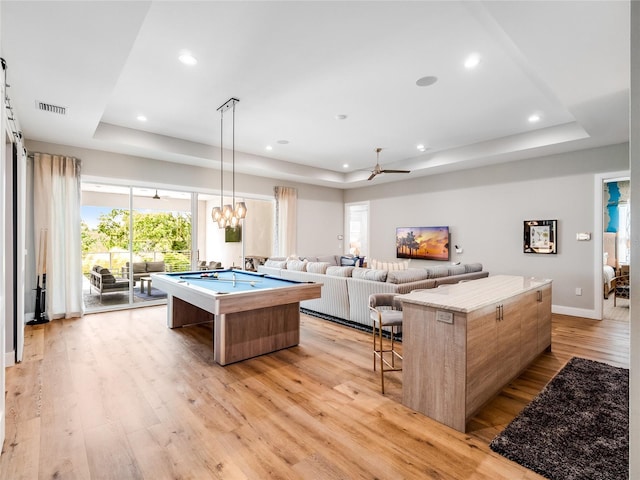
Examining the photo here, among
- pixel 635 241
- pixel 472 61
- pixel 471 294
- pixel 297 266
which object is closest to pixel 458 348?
pixel 471 294

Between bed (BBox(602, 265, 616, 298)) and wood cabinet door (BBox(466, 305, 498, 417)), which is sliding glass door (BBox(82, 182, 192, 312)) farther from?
bed (BBox(602, 265, 616, 298))

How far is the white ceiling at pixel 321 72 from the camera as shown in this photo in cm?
246

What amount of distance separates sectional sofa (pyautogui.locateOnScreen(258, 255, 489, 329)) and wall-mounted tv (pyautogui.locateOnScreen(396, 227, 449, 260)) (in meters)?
1.55

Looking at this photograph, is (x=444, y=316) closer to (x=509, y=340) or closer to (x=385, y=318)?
(x=385, y=318)

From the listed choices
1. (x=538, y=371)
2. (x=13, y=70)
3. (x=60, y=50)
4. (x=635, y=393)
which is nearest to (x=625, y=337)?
(x=538, y=371)

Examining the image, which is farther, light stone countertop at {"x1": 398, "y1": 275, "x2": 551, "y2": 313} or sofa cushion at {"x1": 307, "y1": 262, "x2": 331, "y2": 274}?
sofa cushion at {"x1": 307, "y1": 262, "x2": 331, "y2": 274}

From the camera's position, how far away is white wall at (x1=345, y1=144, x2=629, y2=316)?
5496 mm

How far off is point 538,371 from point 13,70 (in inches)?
228

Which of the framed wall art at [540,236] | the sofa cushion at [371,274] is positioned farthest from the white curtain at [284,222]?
the framed wall art at [540,236]

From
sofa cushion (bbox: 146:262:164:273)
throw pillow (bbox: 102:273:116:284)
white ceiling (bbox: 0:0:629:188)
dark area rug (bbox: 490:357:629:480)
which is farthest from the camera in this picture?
sofa cushion (bbox: 146:262:164:273)

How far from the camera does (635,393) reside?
4.00ft

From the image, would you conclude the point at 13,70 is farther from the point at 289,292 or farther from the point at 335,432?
the point at 335,432

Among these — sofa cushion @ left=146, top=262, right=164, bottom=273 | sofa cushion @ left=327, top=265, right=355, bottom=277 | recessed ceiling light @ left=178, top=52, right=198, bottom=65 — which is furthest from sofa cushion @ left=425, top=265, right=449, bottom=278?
sofa cushion @ left=146, top=262, right=164, bottom=273

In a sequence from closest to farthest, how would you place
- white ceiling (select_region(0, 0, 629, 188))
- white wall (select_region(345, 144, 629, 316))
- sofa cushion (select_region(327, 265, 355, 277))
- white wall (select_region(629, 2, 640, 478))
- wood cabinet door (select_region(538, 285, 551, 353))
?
white wall (select_region(629, 2, 640, 478))
white ceiling (select_region(0, 0, 629, 188))
wood cabinet door (select_region(538, 285, 551, 353))
sofa cushion (select_region(327, 265, 355, 277))
white wall (select_region(345, 144, 629, 316))
